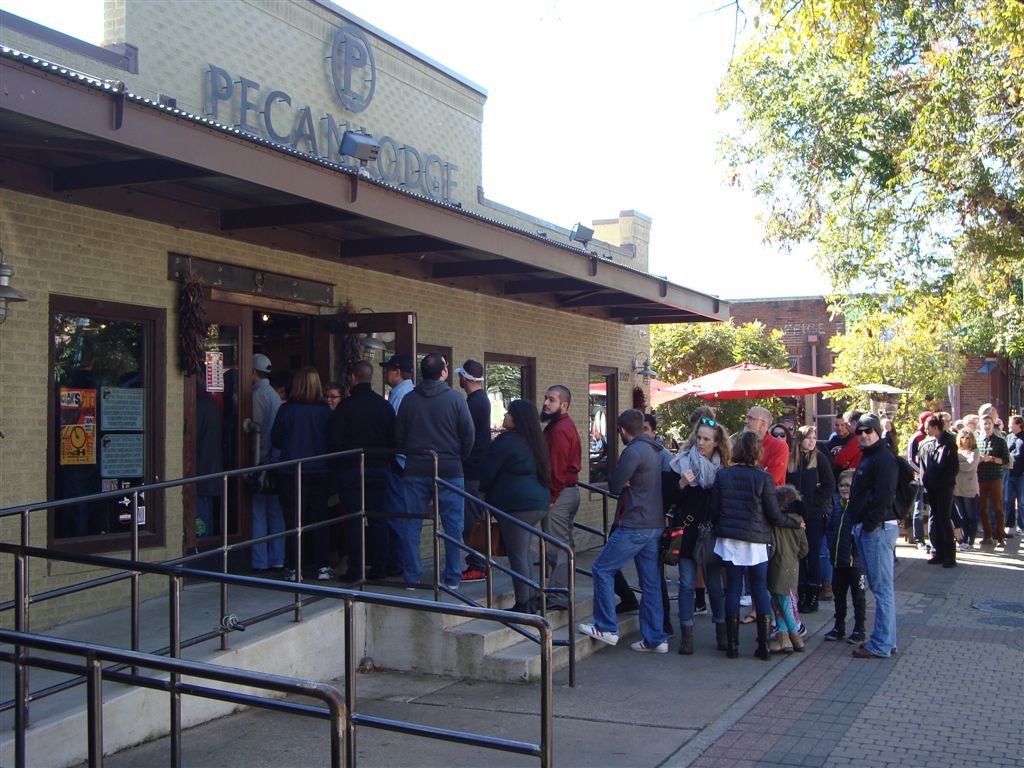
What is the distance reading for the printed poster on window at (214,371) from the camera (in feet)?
30.1

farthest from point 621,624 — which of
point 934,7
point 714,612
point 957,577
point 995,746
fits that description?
point 934,7

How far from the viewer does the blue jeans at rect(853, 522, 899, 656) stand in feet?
26.4

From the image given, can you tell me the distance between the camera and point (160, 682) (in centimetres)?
403

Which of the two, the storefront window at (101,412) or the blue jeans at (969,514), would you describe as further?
the blue jeans at (969,514)

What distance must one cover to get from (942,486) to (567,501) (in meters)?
6.68

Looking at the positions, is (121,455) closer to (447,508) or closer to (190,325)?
(190,325)

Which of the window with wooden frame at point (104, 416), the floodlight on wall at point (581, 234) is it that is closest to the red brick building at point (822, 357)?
the floodlight on wall at point (581, 234)

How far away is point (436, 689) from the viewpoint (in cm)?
736

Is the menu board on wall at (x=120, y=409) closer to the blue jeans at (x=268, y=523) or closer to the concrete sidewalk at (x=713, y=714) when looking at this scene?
the blue jeans at (x=268, y=523)

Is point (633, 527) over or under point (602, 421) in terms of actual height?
under

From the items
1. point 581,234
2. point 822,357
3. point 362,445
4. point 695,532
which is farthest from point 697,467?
point 822,357

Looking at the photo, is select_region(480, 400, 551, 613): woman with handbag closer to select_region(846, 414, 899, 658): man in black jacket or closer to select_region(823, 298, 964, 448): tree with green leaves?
select_region(846, 414, 899, 658): man in black jacket

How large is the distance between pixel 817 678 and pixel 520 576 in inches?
88.0

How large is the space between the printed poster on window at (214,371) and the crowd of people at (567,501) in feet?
1.02
